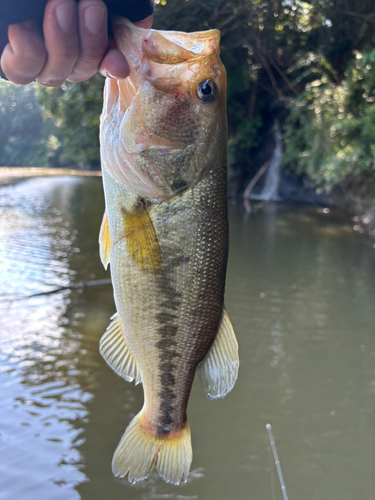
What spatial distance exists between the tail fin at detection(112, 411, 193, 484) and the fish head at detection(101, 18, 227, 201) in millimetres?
1047

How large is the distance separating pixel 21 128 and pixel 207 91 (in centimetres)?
6548

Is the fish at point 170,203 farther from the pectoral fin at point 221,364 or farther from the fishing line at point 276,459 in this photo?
the fishing line at point 276,459

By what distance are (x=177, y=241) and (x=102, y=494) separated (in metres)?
2.74

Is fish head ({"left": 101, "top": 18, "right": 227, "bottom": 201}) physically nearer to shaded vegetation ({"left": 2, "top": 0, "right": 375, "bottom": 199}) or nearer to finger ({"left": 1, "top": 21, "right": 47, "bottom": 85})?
finger ({"left": 1, "top": 21, "right": 47, "bottom": 85})

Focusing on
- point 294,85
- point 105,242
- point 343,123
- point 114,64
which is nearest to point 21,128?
point 294,85

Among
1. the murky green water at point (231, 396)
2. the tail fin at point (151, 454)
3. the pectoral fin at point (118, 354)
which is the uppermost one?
the pectoral fin at point (118, 354)

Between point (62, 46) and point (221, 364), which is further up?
point (62, 46)

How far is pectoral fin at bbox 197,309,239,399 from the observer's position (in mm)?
1593

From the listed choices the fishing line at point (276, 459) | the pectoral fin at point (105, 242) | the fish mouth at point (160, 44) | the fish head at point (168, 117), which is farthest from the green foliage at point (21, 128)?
the fish mouth at point (160, 44)

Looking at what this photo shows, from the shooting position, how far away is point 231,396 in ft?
14.2

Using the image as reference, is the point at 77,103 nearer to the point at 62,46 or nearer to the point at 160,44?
the point at 160,44

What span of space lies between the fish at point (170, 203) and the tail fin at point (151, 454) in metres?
0.02

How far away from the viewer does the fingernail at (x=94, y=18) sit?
1058 mm

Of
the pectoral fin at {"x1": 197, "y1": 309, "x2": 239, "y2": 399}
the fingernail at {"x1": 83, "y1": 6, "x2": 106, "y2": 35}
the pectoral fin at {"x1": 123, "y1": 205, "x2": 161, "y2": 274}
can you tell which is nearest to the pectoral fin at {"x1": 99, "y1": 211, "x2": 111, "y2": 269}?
the pectoral fin at {"x1": 123, "y1": 205, "x2": 161, "y2": 274}
